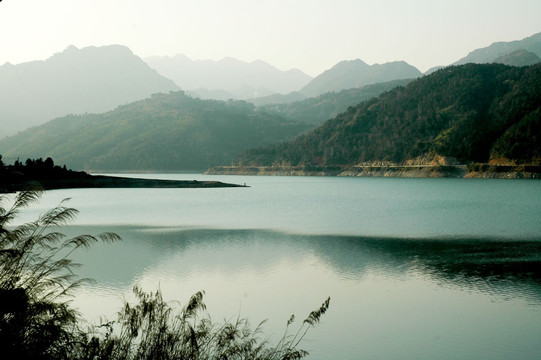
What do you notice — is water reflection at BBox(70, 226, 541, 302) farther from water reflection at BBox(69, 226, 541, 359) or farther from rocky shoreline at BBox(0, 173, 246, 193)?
rocky shoreline at BBox(0, 173, 246, 193)

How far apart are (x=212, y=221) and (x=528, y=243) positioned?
33307 millimetres

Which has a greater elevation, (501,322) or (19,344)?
(19,344)

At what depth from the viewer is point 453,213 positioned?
70312 mm

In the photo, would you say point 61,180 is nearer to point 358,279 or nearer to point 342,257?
point 342,257

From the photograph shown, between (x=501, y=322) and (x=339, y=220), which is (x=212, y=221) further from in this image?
(x=501, y=322)

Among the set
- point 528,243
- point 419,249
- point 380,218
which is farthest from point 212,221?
point 528,243

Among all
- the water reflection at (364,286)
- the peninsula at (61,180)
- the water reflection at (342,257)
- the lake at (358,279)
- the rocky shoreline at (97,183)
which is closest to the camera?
the water reflection at (364,286)

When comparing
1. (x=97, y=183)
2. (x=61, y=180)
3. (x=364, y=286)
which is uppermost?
(x=61, y=180)

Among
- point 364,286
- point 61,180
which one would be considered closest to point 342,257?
point 364,286

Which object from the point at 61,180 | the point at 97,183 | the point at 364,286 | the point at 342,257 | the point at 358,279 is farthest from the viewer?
the point at 97,183

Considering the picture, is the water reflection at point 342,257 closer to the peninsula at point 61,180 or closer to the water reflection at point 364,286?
the water reflection at point 364,286

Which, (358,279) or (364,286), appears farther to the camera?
(358,279)

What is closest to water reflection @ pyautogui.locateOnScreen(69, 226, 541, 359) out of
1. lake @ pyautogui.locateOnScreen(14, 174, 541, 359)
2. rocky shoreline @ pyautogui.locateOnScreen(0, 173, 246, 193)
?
lake @ pyautogui.locateOnScreen(14, 174, 541, 359)

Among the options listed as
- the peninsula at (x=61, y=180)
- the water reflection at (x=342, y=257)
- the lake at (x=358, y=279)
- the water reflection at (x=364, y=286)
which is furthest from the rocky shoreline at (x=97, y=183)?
the water reflection at (x=364, y=286)
